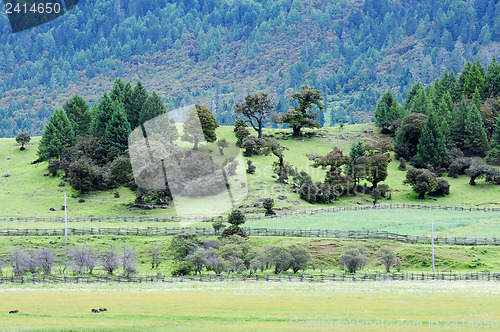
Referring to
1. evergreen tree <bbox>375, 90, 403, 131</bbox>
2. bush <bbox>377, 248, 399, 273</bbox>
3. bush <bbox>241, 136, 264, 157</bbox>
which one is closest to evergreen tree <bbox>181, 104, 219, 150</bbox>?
bush <bbox>241, 136, 264, 157</bbox>

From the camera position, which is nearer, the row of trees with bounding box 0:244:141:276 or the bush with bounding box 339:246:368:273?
the row of trees with bounding box 0:244:141:276

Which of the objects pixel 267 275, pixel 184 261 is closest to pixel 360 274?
pixel 267 275

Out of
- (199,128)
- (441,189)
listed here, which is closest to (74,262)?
(199,128)

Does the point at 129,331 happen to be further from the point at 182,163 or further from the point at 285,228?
the point at 182,163

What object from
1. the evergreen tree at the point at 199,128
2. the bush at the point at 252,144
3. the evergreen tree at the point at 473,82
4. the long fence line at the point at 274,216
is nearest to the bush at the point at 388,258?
the long fence line at the point at 274,216

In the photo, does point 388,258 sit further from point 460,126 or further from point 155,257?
point 460,126

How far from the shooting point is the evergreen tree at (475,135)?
122938mm

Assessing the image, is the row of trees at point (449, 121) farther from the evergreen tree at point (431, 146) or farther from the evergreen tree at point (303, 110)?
the evergreen tree at point (303, 110)

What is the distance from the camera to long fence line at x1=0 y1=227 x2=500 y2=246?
247ft

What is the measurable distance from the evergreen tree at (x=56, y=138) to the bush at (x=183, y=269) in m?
57.3

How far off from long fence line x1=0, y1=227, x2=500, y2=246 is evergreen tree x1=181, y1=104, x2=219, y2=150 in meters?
33.1

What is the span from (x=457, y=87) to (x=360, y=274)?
9143 centimetres

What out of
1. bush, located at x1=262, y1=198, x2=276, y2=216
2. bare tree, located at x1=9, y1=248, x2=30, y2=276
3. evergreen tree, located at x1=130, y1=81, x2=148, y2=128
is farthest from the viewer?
evergreen tree, located at x1=130, y1=81, x2=148, y2=128

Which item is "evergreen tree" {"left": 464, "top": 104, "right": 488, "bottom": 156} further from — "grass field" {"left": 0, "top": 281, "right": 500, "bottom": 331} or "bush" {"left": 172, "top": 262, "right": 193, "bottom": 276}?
"bush" {"left": 172, "top": 262, "right": 193, "bottom": 276}
